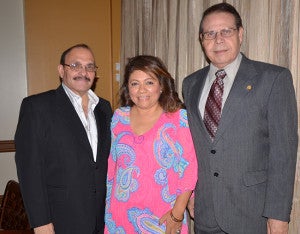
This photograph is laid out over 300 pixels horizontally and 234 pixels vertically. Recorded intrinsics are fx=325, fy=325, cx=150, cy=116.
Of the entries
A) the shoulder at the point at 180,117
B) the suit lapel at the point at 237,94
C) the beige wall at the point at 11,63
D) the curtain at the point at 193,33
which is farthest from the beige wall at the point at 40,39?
the suit lapel at the point at 237,94

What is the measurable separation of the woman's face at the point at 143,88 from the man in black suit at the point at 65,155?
0.35m

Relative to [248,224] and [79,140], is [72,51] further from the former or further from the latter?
[248,224]

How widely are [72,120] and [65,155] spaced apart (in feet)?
0.74

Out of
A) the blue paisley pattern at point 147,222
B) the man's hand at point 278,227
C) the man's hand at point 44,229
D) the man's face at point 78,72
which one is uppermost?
the man's face at point 78,72

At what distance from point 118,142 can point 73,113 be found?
35 centimetres

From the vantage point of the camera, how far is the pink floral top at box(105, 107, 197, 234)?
6.38ft

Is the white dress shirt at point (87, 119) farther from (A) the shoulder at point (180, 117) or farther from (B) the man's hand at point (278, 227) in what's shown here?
(B) the man's hand at point (278, 227)

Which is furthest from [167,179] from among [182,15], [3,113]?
[3,113]

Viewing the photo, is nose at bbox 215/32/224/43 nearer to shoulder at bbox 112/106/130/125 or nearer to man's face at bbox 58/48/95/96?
shoulder at bbox 112/106/130/125

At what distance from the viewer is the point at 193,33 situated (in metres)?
2.66

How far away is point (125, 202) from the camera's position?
6.51ft

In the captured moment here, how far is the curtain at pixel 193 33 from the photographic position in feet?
6.23

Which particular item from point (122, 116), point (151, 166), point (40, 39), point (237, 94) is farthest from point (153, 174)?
point (40, 39)

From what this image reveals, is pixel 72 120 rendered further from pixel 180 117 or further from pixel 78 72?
pixel 180 117
